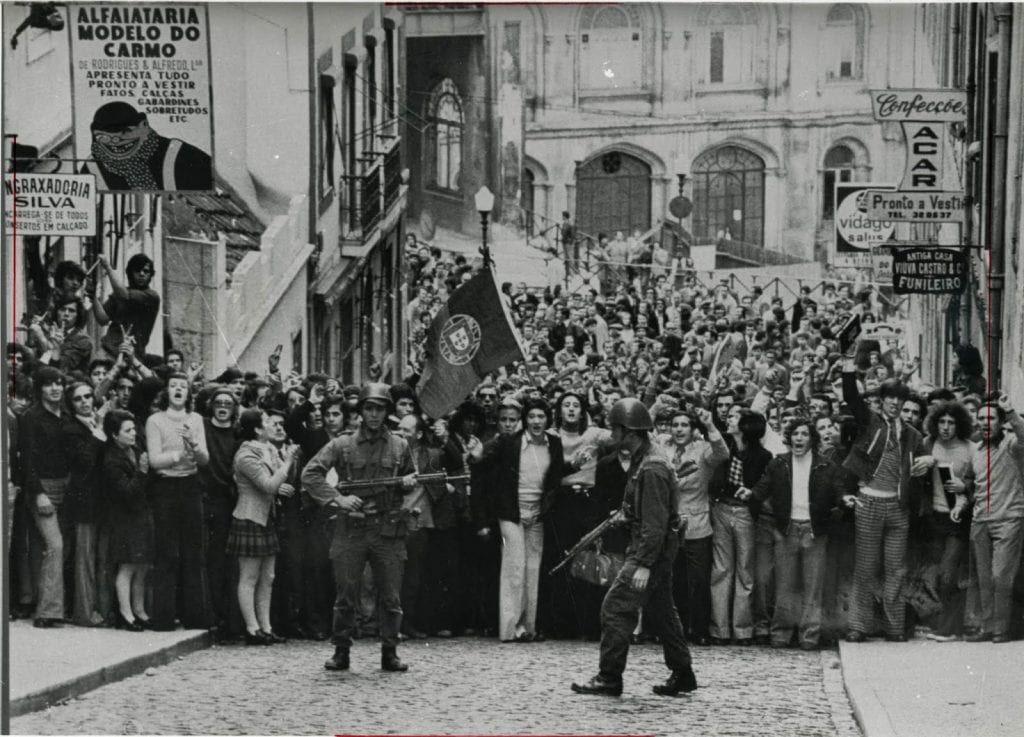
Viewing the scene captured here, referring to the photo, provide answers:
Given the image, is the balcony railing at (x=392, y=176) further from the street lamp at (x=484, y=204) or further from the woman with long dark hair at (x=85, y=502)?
the woman with long dark hair at (x=85, y=502)

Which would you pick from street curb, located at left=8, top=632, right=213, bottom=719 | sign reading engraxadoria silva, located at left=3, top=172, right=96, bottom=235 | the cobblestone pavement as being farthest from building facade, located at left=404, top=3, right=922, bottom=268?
street curb, located at left=8, top=632, right=213, bottom=719

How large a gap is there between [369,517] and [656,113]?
220 inches

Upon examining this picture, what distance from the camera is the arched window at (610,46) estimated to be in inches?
553

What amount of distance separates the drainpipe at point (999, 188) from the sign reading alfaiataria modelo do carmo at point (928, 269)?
0.88 meters

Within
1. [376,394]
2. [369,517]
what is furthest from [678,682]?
[376,394]

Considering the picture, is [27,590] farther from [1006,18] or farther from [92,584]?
[1006,18]

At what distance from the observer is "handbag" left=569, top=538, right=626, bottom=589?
1321 centimetres

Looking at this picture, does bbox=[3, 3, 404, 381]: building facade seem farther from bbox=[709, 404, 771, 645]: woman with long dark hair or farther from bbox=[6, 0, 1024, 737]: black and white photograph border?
bbox=[709, 404, 771, 645]: woman with long dark hair

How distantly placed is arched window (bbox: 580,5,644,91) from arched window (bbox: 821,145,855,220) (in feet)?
5.42

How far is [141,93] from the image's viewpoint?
45.8ft

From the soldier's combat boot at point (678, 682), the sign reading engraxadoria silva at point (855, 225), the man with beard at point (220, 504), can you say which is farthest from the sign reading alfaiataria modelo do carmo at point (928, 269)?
the man with beard at point (220, 504)

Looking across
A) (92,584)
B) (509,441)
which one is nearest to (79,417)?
(92,584)

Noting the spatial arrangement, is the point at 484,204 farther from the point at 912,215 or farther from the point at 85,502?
the point at 85,502

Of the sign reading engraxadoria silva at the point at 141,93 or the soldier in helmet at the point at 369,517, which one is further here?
the sign reading engraxadoria silva at the point at 141,93
